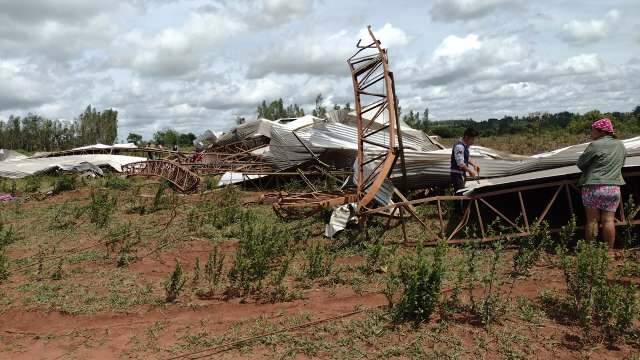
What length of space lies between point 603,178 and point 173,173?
11802 millimetres

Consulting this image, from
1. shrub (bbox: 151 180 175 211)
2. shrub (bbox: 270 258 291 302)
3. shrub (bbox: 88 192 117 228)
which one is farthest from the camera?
shrub (bbox: 151 180 175 211)

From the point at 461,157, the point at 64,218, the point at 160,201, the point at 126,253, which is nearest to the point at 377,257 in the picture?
the point at 461,157

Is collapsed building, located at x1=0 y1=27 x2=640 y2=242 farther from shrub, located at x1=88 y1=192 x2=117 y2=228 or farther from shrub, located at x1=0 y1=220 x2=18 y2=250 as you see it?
shrub, located at x1=0 y1=220 x2=18 y2=250

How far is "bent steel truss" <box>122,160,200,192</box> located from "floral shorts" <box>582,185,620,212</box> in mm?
10269

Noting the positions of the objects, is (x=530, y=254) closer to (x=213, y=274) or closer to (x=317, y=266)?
(x=317, y=266)

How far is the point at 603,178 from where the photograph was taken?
541cm

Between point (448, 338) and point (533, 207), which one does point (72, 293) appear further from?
point (533, 207)

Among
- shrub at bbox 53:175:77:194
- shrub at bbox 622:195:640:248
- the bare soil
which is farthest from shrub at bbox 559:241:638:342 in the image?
shrub at bbox 53:175:77:194

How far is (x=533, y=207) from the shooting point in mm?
8109

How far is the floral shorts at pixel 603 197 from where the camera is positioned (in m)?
5.43

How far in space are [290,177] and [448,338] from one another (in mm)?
9960

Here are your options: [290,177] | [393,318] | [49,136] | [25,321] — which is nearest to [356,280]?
[393,318]

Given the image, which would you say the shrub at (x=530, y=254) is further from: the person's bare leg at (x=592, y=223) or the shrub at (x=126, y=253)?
the shrub at (x=126, y=253)

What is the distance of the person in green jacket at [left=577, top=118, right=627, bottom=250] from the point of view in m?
5.41
